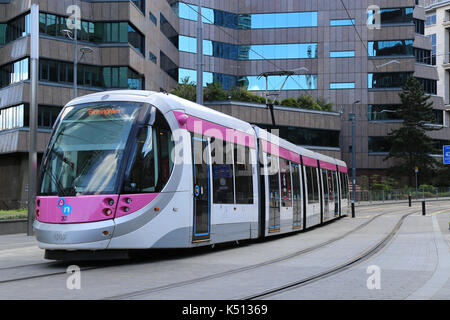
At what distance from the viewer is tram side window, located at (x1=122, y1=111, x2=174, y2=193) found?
10797mm

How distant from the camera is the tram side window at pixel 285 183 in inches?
728

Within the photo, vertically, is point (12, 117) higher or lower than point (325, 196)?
higher

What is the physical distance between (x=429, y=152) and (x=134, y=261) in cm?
6571

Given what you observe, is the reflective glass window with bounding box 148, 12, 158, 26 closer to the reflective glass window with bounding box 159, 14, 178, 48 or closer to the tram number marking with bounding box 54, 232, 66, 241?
the reflective glass window with bounding box 159, 14, 178, 48

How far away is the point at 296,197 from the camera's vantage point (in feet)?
66.8

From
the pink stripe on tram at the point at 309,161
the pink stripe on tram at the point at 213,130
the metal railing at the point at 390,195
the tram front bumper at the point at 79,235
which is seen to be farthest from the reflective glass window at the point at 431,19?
the tram front bumper at the point at 79,235

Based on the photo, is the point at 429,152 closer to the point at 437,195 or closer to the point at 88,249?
the point at 437,195

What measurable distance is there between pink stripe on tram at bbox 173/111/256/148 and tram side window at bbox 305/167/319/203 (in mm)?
6825

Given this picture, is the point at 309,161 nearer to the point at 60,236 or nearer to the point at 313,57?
the point at 60,236

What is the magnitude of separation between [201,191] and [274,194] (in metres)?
5.25

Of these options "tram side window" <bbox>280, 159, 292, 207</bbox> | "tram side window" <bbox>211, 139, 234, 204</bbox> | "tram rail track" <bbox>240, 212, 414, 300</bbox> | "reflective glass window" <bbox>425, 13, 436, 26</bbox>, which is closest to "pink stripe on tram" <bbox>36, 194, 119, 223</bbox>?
"tram side window" <bbox>211, 139, 234, 204</bbox>

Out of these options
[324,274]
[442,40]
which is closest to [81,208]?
[324,274]

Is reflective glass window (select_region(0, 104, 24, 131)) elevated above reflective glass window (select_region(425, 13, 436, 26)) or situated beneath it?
situated beneath
